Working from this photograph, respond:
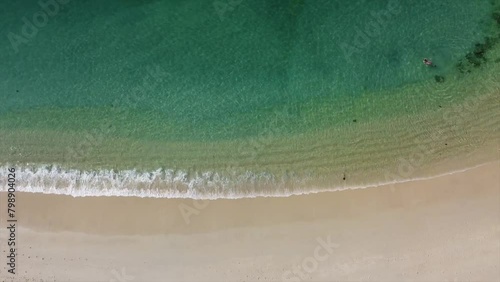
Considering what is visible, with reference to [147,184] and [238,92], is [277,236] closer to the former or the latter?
[147,184]

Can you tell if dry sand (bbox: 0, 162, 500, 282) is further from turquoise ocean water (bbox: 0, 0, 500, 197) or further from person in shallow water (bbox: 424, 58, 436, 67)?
→ person in shallow water (bbox: 424, 58, 436, 67)

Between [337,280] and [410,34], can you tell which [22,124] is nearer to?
[337,280]

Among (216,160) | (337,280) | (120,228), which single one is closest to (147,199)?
(120,228)

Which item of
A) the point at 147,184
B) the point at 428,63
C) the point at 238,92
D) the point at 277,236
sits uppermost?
the point at 428,63

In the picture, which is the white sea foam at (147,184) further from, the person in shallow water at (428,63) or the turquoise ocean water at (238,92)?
the person in shallow water at (428,63)

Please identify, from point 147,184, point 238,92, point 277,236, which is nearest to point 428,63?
point 238,92

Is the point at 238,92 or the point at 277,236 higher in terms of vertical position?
the point at 238,92
